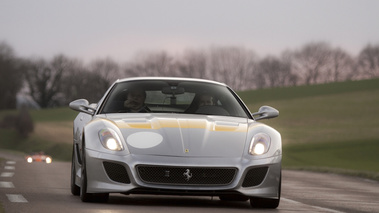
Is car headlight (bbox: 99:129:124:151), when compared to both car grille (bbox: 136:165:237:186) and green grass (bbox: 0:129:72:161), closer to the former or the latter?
car grille (bbox: 136:165:237:186)

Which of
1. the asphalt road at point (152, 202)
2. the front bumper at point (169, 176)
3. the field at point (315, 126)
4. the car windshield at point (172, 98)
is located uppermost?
the car windshield at point (172, 98)

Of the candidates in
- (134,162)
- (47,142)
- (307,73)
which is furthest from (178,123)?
(307,73)

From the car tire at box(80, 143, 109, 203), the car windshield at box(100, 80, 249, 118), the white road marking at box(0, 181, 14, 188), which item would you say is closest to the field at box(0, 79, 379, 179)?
the white road marking at box(0, 181, 14, 188)

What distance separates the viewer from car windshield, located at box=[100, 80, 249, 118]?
10469mm

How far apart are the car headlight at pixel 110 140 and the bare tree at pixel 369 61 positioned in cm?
10505

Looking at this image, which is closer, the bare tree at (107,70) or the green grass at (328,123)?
the green grass at (328,123)

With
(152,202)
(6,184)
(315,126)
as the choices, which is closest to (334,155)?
(315,126)

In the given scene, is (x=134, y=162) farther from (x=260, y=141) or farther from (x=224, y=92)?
(x=224, y=92)

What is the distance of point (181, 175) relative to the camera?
9.03 meters

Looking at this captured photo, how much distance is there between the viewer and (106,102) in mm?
10625

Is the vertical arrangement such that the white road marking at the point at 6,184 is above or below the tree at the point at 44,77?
above

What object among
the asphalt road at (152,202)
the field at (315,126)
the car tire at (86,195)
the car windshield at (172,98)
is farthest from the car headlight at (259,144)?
the field at (315,126)

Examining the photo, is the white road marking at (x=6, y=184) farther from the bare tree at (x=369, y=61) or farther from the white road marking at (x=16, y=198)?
the bare tree at (x=369, y=61)

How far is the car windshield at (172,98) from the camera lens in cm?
1047
